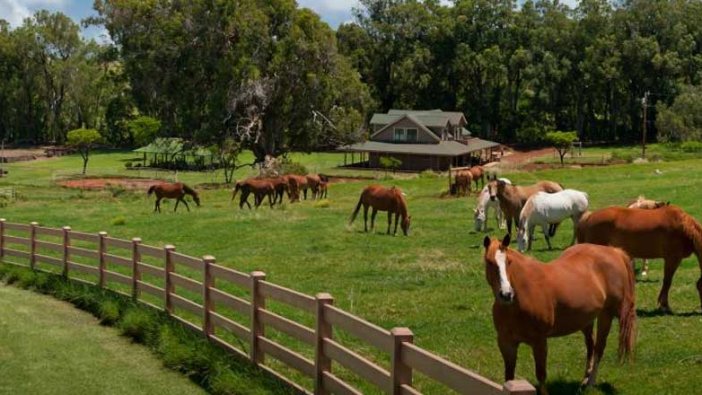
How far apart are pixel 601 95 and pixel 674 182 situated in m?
60.5

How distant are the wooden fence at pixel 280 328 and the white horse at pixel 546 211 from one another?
21.4 feet

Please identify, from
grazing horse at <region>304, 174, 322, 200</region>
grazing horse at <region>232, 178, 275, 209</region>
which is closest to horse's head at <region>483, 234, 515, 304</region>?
grazing horse at <region>232, 178, 275, 209</region>

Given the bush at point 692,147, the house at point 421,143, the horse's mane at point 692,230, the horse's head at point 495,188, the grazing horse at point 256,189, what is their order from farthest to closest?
the house at point 421,143
the bush at point 692,147
the grazing horse at point 256,189
the horse's head at point 495,188
the horse's mane at point 692,230

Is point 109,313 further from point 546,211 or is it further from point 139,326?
point 546,211

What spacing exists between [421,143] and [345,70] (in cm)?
1585

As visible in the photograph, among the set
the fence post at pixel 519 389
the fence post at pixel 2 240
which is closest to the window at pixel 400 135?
the fence post at pixel 2 240

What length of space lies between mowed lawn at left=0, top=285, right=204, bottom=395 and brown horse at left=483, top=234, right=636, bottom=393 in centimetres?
366

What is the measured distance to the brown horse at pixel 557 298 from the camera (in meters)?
6.87

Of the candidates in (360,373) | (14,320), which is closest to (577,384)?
(360,373)

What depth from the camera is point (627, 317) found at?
25.7 feet

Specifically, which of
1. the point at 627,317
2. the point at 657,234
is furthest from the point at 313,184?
the point at 627,317

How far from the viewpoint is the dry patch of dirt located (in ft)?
165

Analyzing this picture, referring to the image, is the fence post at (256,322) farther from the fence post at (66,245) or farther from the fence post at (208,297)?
the fence post at (66,245)

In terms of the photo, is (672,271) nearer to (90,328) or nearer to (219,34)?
(90,328)
